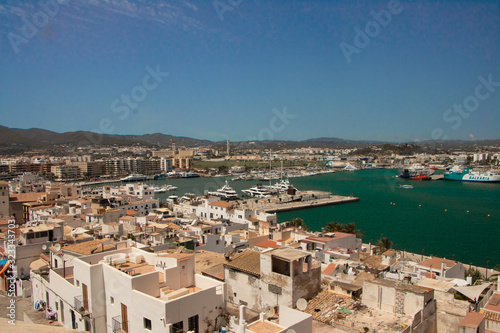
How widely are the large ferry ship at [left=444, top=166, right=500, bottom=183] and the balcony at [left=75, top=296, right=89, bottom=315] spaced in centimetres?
6194

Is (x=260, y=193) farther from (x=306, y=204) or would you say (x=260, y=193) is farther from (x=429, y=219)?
(x=429, y=219)

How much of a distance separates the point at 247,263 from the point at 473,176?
60.0 meters

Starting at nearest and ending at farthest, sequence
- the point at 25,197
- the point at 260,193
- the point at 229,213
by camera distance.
Result: the point at 229,213 < the point at 25,197 < the point at 260,193

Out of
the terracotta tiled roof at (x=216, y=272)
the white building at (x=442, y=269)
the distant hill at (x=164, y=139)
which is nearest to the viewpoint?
the terracotta tiled roof at (x=216, y=272)

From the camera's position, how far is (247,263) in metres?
6.23

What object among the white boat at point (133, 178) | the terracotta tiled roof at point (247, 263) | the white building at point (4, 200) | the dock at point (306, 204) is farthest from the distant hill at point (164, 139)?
the terracotta tiled roof at point (247, 263)

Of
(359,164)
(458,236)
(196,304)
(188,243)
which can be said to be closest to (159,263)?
(196,304)

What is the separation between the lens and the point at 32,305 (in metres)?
6.28

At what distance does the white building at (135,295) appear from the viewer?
377 cm

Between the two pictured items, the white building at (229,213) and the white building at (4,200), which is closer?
the white building at (229,213)

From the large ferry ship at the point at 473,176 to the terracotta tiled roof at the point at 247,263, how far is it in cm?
5913

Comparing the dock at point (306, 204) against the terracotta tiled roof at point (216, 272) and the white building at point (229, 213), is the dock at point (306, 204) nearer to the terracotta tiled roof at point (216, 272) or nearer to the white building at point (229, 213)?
the white building at point (229, 213)

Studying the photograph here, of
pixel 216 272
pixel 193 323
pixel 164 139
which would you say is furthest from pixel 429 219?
pixel 164 139

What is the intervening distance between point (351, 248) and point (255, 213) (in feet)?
22.0
